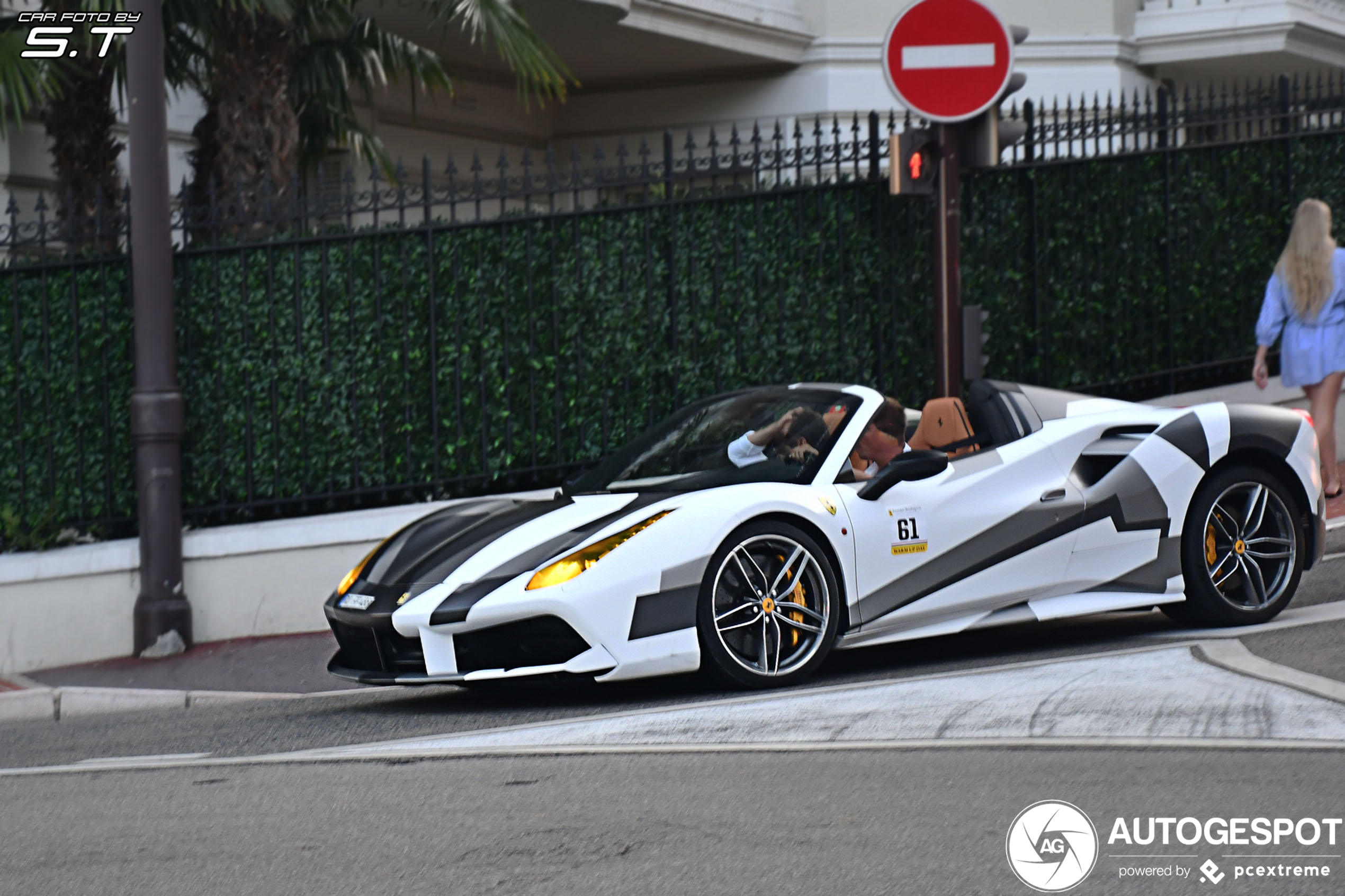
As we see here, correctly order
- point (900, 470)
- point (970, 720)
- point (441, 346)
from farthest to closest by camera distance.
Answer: point (441, 346)
point (900, 470)
point (970, 720)

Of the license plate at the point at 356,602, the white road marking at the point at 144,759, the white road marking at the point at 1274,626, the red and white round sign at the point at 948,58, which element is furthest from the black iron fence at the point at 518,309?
the white road marking at the point at 1274,626

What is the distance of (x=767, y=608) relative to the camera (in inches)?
259

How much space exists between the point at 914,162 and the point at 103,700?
5148 millimetres

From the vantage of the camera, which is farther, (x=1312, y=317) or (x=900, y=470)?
(x=1312, y=317)

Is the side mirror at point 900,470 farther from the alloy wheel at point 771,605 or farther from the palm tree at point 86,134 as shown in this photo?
the palm tree at point 86,134

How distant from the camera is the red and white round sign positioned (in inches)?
352

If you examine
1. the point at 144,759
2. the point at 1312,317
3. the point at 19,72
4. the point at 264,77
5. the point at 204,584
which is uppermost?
the point at 264,77

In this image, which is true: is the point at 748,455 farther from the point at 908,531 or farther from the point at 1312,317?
the point at 1312,317

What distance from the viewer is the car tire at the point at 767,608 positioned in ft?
21.2

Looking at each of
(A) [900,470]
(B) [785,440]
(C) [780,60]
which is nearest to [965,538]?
(A) [900,470]

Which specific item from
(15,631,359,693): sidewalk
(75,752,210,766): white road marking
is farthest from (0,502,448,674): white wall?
(75,752,210,766): white road marking

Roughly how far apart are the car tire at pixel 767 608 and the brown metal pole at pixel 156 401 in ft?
13.2

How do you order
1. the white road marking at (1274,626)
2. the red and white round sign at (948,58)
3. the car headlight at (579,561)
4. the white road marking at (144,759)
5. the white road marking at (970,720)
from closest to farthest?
1. the white road marking at (970,720)
2. the white road marking at (144,759)
3. the car headlight at (579,561)
4. the white road marking at (1274,626)
5. the red and white round sign at (948,58)

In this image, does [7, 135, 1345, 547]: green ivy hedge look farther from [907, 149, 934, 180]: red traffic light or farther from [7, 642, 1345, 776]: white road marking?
[7, 642, 1345, 776]: white road marking
